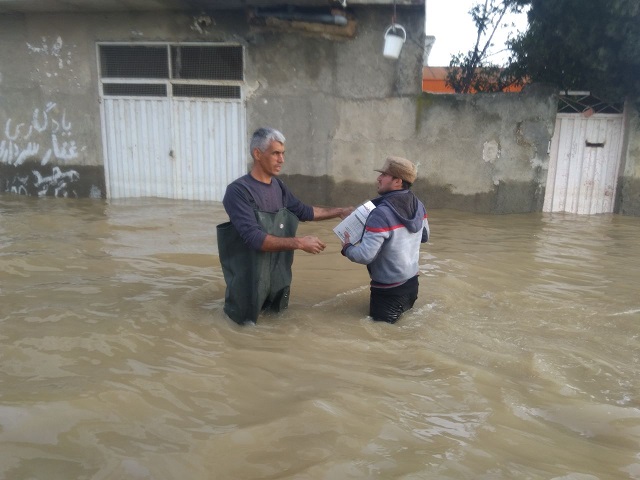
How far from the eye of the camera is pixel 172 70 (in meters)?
9.30

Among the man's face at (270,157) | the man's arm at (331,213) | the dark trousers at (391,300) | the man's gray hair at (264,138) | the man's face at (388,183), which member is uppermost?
the man's gray hair at (264,138)

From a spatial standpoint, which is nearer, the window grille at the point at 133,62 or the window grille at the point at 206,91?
the window grille at the point at 206,91

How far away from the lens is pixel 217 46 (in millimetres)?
9055

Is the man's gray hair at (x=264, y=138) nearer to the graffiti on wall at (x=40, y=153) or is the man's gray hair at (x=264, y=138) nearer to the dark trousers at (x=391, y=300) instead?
the dark trousers at (x=391, y=300)

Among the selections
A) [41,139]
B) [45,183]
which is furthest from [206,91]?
[45,183]

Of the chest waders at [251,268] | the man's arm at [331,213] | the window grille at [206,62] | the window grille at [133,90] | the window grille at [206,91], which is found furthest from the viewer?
the window grille at [133,90]

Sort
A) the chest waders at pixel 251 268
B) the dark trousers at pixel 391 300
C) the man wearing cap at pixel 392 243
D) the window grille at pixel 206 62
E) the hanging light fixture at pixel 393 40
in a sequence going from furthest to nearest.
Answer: the window grille at pixel 206 62, the hanging light fixture at pixel 393 40, the dark trousers at pixel 391 300, the chest waders at pixel 251 268, the man wearing cap at pixel 392 243

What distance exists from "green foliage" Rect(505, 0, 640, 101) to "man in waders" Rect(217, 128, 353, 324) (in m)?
5.91

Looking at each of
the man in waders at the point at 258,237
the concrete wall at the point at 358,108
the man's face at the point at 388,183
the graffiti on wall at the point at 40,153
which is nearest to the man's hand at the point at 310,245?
the man in waders at the point at 258,237

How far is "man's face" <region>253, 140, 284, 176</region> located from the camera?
3.94 m

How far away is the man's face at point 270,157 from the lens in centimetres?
394

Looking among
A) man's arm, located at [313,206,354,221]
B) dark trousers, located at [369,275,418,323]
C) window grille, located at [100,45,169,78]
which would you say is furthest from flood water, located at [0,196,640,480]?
window grille, located at [100,45,169,78]

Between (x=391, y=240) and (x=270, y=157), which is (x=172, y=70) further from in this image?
(x=391, y=240)

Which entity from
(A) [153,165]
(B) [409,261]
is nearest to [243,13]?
(A) [153,165]
